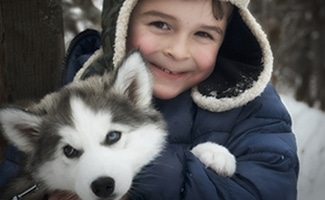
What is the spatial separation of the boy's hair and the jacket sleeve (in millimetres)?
525

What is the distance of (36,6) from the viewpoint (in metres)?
3.22

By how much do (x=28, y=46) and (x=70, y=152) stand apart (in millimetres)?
1089

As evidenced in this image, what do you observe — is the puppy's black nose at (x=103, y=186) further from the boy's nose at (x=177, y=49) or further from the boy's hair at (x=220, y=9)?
the boy's hair at (x=220, y=9)

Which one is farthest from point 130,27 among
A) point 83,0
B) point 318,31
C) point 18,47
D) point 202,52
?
point 318,31

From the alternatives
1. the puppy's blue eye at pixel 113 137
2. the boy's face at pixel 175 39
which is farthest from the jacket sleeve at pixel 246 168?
the boy's face at pixel 175 39

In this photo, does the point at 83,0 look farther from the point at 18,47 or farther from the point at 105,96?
the point at 105,96

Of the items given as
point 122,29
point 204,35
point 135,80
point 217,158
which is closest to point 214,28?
point 204,35

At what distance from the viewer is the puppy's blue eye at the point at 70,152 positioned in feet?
7.78

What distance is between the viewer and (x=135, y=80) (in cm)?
266

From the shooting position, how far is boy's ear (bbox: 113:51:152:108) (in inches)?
99.9

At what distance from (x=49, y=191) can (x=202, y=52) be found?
109 centimetres

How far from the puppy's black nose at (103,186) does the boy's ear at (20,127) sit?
1.69ft

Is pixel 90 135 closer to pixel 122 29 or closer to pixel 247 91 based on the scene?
pixel 122 29

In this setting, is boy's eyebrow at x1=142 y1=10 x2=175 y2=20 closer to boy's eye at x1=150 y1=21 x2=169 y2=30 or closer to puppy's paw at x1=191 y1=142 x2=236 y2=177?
boy's eye at x1=150 y1=21 x2=169 y2=30
